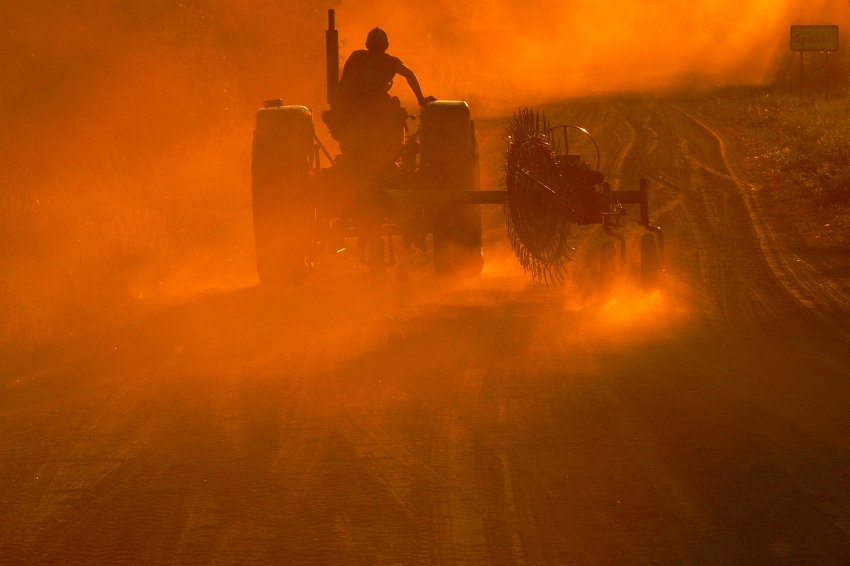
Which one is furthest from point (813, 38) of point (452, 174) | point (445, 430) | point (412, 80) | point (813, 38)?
point (445, 430)

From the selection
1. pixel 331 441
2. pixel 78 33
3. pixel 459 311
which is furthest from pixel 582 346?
pixel 78 33

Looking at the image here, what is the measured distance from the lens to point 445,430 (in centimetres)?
633

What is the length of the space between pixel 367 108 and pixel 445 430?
4.55 metres

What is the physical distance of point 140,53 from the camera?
2203 centimetres

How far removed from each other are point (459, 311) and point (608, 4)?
67004 mm

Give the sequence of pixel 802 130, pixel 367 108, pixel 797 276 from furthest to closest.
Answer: pixel 802 130
pixel 797 276
pixel 367 108

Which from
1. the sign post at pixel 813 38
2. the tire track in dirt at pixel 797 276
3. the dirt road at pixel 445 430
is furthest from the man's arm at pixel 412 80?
the sign post at pixel 813 38

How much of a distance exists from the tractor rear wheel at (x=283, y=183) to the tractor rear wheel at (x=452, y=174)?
116 centimetres

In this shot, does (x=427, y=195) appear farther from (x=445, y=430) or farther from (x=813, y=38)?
(x=813, y=38)

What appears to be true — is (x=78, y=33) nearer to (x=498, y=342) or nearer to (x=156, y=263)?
(x=156, y=263)

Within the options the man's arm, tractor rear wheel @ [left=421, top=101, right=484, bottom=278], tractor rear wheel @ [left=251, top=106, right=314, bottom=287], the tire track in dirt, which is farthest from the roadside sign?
tractor rear wheel @ [left=251, top=106, right=314, bottom=287]

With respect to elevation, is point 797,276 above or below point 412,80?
below

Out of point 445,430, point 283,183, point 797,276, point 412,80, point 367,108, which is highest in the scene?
point 412,80

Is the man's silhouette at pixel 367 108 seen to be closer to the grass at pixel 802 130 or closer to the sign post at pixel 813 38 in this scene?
the grass at pixel 802 130
